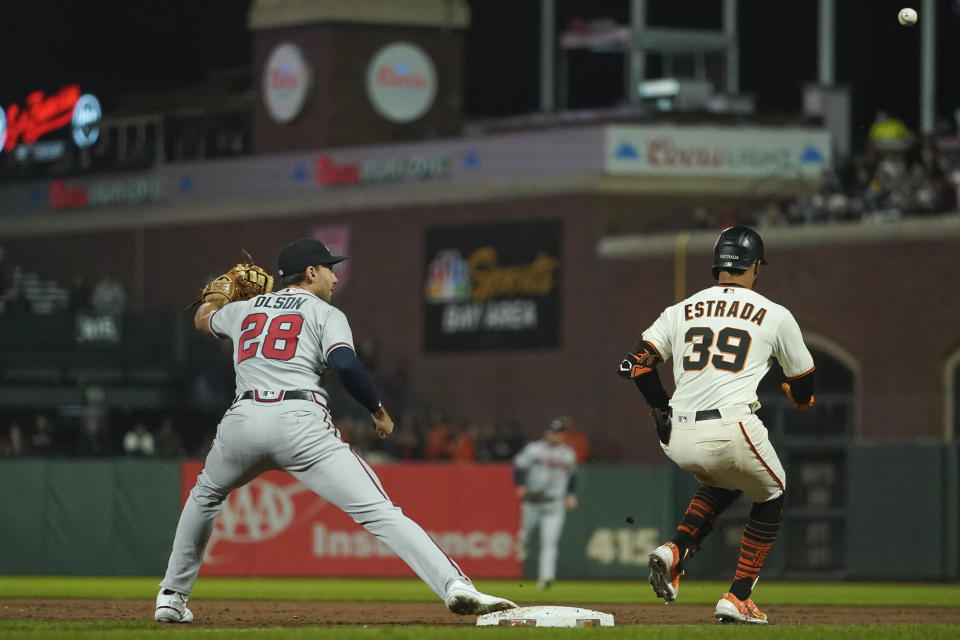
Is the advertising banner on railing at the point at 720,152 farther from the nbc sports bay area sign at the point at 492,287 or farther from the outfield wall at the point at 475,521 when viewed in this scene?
the outfield wall at the point at 475,521

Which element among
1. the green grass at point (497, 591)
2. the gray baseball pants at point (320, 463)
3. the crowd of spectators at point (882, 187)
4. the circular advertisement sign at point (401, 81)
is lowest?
the green grass at point (497, 591)

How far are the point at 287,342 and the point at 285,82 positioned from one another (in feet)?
114

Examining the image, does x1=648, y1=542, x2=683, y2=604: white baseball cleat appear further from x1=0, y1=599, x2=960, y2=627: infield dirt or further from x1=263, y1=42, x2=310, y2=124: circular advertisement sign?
x1=263, y1=42, x2=310, y2=124: circular advertisement sign

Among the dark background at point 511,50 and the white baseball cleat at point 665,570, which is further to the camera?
the dark background at point 511,50

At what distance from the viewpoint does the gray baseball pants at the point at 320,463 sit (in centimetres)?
1010

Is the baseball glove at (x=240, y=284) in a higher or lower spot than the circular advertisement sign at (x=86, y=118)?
lower

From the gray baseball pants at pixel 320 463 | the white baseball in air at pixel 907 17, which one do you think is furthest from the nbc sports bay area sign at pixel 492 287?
the gray baseball pants at pixel 320 463

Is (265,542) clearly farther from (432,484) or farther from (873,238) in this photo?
(873,238)

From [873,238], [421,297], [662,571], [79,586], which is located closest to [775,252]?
[873,238]

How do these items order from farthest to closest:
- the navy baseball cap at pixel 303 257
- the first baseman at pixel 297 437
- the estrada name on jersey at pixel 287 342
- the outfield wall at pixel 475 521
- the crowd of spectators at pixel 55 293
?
1. the crowd of spectators at pixel 55 293
2. the outfield wall at pixel 475 521
3. the navy baseball cap at pixel 303 257
4. the estrada name on jersey at pixel 287 342
5. the first baseman at pixel 297 437

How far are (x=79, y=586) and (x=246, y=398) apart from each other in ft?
37.9

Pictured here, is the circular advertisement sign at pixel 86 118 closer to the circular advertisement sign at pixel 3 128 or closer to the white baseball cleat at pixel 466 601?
the circular advertisement sign at pixel 3 128

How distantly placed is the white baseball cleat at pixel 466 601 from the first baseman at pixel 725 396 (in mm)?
984

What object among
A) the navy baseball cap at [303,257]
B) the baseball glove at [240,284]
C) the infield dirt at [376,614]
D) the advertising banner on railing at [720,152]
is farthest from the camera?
the advertising banner on railing at [720,152]
